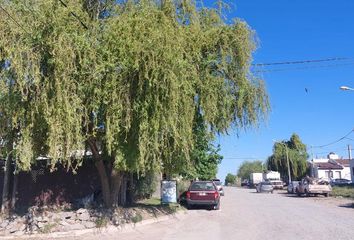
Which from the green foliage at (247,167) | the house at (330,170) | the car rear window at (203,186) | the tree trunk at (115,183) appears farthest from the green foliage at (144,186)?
the green foliage at (247,167)

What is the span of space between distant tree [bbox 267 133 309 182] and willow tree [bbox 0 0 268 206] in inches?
3024

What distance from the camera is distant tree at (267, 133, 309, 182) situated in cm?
9206

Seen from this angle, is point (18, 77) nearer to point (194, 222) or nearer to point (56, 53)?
point (56, 53)

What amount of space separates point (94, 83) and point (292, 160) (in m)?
81.9

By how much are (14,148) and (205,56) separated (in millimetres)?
7778

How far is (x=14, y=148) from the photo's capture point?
585 inches

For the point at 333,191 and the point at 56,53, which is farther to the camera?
the point at 333,191

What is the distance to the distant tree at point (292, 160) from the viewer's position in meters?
92.1

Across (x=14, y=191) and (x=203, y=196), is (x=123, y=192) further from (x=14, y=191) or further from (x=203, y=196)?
(x=203, y=196)

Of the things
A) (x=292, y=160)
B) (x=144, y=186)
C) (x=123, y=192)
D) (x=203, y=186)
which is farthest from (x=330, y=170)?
(x=123, y=192)

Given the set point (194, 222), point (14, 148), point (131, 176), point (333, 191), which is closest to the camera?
point (14, 148)

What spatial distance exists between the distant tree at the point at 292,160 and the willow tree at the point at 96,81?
76.8 meters

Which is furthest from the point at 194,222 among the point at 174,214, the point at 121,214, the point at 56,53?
the point at 56,53

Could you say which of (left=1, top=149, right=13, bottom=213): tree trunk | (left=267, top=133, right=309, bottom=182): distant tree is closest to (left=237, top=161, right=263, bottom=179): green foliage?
Result: (left=267, top=133, right=309, bottom=182): distant tree
